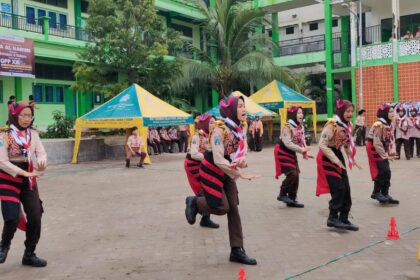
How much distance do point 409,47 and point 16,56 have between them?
17.1 metres

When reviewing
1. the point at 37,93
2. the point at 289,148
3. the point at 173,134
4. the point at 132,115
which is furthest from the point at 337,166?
the point at 37,93

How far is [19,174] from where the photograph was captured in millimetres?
5156

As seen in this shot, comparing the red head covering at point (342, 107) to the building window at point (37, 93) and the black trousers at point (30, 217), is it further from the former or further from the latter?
the building window at point (37, 93)

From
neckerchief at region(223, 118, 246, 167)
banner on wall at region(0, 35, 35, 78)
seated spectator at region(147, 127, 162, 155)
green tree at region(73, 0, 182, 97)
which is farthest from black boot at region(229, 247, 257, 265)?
banner on wall at region(0, 35, 35, 78)

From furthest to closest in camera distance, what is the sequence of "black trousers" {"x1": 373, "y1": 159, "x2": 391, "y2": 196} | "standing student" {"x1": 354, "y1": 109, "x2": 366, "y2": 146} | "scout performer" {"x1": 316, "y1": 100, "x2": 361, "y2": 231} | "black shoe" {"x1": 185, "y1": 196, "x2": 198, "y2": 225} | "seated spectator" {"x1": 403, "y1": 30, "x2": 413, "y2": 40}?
"seated spectator" {"x1": 403, "y1": 30, "x2": 413, "y2": 40}, "standing student" {"x1": 354, "y1": 109, "x2": 366, "y2": 146}, "black trousers" {"x1": 373, "y1": 159, "x2": 391, "y2": 196}, "scout performer" {"x1": 316, "y1": 100, "x2": 361, "y2": 231}, "black shoe" {"x1": 185, "y1": 196, "x2": 198, "y2": 225}

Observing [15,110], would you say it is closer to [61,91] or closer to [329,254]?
[329,254]

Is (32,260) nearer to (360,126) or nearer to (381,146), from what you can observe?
(381,146)

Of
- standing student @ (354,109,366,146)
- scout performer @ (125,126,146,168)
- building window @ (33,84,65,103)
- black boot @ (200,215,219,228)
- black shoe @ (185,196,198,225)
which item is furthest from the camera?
building window @ (33,84,65,103)

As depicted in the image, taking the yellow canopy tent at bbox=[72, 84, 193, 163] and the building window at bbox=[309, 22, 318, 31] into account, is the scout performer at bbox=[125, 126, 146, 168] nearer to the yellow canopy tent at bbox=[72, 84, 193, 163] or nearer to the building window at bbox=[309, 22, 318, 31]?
the yellow canopy tent at bbox=[72, 84, 193, 163]

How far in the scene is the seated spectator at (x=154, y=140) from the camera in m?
20.0

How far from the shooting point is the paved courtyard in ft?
17.0

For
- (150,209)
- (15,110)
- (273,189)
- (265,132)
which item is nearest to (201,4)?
(265,132)

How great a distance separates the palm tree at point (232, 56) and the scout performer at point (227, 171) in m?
20.6

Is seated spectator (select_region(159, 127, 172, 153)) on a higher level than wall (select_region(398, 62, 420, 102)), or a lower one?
lower
